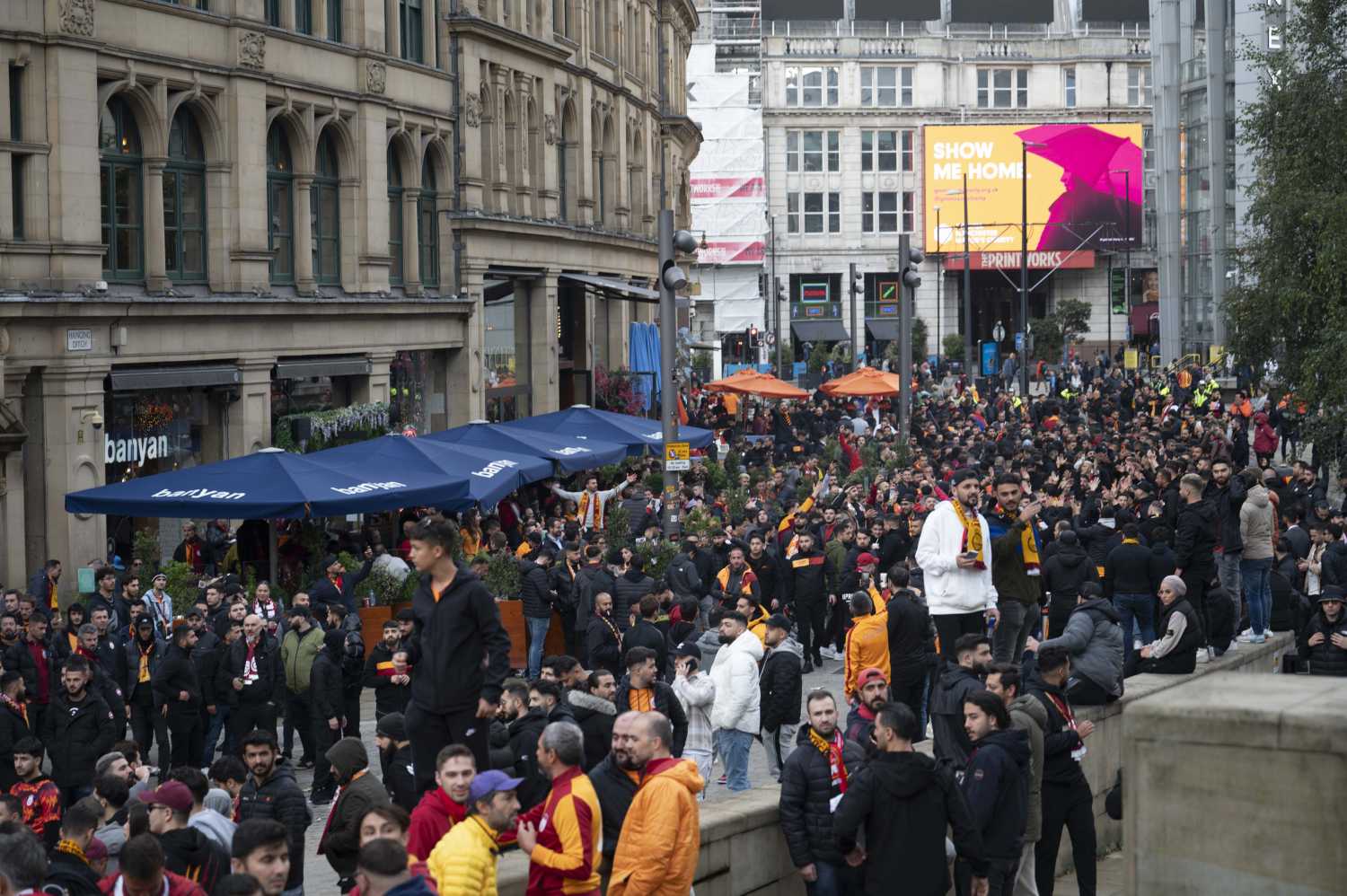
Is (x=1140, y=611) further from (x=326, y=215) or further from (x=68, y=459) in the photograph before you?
(x=326, y=215)

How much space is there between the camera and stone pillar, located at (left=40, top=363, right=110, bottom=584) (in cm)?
2462

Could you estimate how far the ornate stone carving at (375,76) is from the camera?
3353 cm

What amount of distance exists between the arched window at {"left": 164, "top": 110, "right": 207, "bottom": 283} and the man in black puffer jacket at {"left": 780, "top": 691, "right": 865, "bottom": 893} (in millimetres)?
20499

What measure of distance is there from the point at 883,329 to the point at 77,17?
65616mm

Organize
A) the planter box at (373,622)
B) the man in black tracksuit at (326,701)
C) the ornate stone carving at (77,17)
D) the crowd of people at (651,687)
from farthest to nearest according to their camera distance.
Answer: the ornate stone carving at (77,17), the planter box at (373,622), the man in black tracksuit at (326,701), the crowd of people at (651,687)

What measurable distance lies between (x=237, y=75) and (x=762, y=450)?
1597 centimetres

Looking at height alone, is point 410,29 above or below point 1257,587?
above

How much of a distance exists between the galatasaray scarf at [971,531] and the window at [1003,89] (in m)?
84.2

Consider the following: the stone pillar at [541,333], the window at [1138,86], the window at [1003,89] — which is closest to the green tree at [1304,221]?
the stone pillar at [541,333]

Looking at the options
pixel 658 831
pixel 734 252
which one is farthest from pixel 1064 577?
pixel 734 252

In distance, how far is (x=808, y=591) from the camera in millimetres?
20719

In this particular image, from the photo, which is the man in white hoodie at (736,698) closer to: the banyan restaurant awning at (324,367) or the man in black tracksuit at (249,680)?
the man in black tracksuit at (249,680)

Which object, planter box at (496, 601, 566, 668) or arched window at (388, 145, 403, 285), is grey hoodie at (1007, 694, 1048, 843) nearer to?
planter box at (496, 601, 566, 668)

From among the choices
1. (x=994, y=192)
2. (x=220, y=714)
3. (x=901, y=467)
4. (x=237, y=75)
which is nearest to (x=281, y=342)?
(x=237, y=75)
